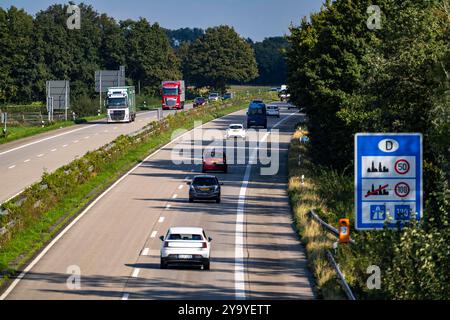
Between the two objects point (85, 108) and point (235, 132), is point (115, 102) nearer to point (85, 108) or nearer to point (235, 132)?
point (235, 132)

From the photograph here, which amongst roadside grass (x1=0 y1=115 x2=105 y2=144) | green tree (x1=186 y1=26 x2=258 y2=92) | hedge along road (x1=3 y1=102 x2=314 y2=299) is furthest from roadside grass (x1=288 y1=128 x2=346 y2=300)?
green tree (x1=186 y1=26 x2=258 y2=92)

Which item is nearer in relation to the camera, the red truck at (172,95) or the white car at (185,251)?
the white car at (185,251)

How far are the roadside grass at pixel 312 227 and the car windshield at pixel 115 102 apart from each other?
30.4 meters

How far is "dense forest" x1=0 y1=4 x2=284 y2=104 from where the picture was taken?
13988cm

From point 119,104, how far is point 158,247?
60.4 m

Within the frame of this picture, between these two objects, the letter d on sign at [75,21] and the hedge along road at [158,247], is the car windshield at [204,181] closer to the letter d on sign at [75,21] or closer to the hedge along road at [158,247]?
the hedge along road at [158,247]

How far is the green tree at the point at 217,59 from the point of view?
604 feet

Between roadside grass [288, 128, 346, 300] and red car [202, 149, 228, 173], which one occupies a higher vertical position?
red car [202, 149, 228, 173]

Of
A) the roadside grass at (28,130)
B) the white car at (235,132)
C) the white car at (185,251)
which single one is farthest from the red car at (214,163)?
the white car at (185,251)

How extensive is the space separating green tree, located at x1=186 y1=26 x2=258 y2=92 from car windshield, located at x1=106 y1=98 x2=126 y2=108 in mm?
88741

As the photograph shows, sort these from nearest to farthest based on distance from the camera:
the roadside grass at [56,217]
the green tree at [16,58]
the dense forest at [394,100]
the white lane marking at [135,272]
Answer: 1. the dense forest at [394,100]
2. the white lane marking at [135,272]
3. the roadside grass at [56,217]
4. the green tree at [16,58]

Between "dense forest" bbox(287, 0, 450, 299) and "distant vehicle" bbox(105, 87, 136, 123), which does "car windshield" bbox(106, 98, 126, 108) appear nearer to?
"distant vehicle" bbox(105, 87, 136, 123)

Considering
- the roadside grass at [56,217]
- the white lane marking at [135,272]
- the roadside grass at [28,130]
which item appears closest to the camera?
the white lane marking at [135,272]

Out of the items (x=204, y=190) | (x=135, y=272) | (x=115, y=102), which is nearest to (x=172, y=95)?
(x=115, y=102)
